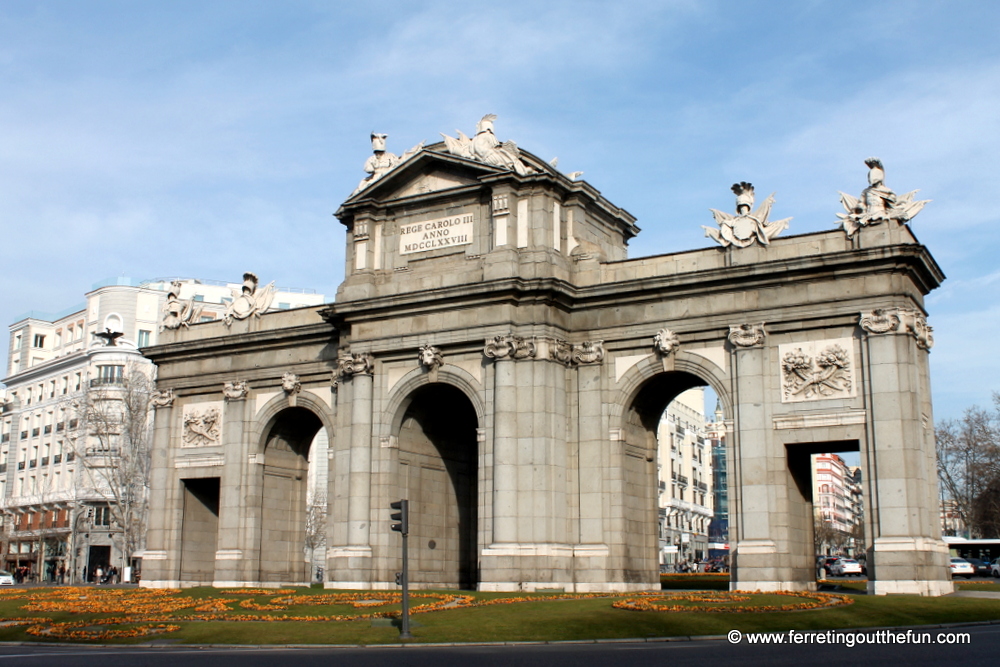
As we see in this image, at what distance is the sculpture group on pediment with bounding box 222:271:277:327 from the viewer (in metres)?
51.9

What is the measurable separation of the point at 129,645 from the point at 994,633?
2014 cm

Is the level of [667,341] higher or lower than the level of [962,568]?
higher

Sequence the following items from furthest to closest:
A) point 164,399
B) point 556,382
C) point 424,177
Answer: point 164,399 → point 424,177 → point 556,382

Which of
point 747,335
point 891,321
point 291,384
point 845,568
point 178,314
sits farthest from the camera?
point 845,568

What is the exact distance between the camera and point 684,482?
11894 centimetres

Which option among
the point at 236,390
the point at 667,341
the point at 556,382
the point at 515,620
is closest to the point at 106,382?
the point at 236,390

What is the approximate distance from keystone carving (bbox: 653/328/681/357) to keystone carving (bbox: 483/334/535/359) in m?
4.79

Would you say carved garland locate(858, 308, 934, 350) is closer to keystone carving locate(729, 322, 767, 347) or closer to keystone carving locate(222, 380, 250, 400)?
keystone carving locate(729, 322, 767, 347)

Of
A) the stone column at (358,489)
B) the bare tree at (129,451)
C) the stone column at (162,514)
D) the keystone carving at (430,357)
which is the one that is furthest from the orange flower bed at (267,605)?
the bare tree at (129,451)

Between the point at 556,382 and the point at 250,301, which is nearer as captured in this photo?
the point at 556,382

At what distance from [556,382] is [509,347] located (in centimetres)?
243

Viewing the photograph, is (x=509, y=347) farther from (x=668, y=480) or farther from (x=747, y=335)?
(x=668, y=480)

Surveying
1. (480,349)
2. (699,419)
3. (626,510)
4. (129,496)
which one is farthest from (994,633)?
(699,419)

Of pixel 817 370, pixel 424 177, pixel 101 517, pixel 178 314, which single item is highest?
pixel 424 177
